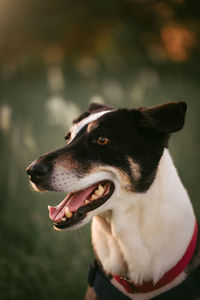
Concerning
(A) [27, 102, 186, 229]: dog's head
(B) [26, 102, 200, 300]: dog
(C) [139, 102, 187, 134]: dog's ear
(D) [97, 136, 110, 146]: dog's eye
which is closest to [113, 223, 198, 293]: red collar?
(B) [26, 102, 200, 300]: dog

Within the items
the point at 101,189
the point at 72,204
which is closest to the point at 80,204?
the point at 72,204

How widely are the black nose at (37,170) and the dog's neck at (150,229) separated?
0.53 metres

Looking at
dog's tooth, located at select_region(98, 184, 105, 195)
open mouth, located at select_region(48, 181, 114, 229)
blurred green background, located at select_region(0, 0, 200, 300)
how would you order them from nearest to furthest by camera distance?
1. open mouth, located at select_region(48, 181, 114, 229)
2. dog's tooth, located at select_region(98, 184, 105, 195)
3. blurred green background, located at select_region(0, 0, 200, 300)

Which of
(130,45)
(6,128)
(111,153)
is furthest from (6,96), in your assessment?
(111,153)

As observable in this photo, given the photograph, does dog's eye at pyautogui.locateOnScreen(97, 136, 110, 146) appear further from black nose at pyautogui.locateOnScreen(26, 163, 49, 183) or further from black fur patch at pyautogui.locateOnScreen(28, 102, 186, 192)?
black nose at pyautogui.locateOnScreen(26, 163, 49, 183)

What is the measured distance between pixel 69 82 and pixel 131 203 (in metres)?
3.37

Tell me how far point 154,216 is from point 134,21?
3480 mm

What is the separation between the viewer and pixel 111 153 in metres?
2.37

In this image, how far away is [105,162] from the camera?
2.35 meters

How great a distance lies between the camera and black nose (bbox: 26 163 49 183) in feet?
7.22

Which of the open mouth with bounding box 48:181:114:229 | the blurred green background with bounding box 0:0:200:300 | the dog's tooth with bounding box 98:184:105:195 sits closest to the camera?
the open mouth with bounding box 48:181:114:229

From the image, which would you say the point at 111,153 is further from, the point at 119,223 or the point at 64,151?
the point at 119,223

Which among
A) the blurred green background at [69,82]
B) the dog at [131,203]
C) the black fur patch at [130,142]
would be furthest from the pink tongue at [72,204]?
the blurred green background at [69,82]

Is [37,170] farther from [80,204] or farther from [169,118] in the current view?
[169,118]
